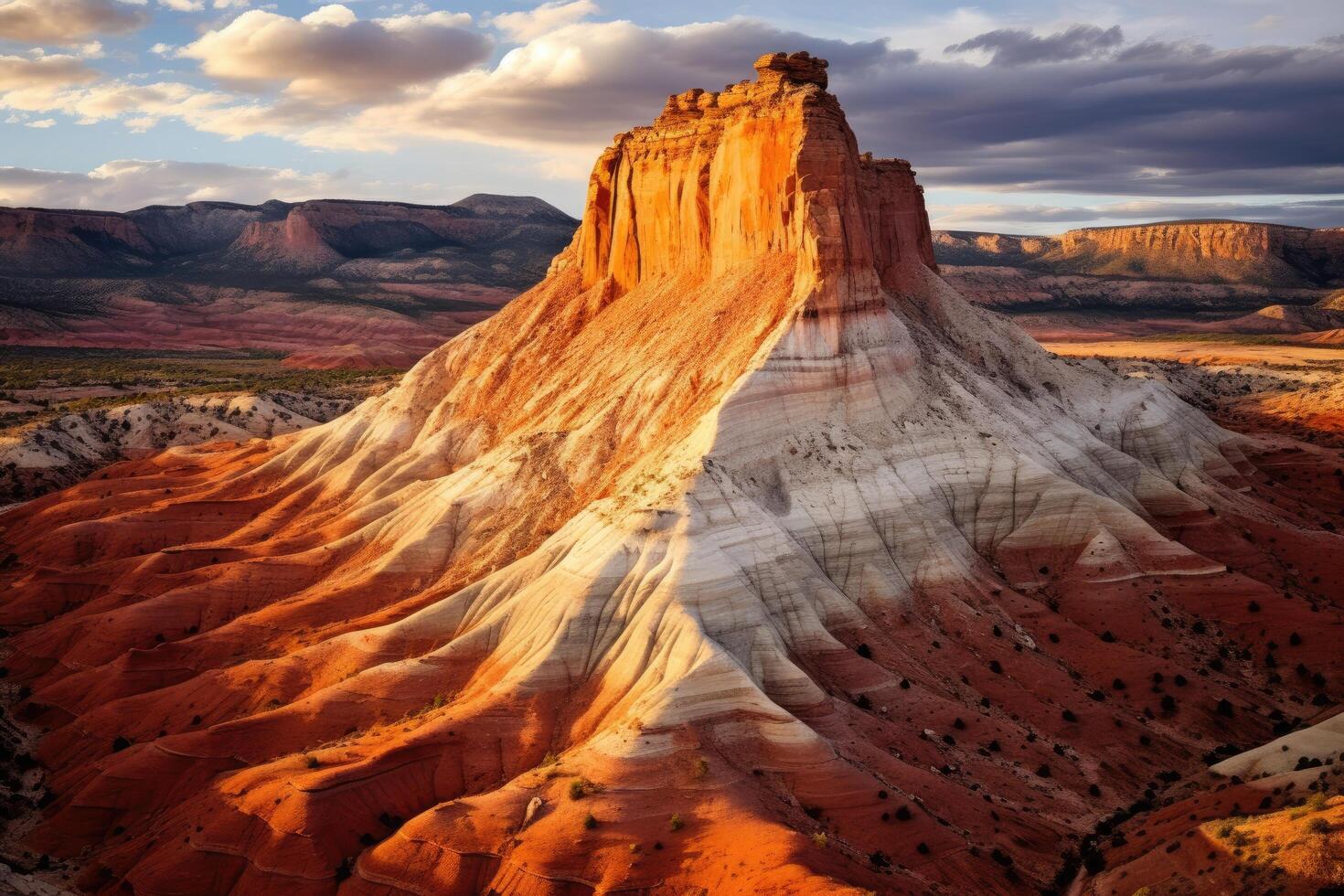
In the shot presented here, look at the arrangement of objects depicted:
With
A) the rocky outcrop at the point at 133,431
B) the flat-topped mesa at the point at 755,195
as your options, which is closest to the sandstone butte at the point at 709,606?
A: the flat-topped mesa at the point at 755,195

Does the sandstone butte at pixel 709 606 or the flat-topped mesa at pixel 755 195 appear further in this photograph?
the flat-topped mesa at pixel 755 195

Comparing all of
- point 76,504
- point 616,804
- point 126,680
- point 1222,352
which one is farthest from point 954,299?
point 1222,352

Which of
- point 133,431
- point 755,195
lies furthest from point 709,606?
point 133,431

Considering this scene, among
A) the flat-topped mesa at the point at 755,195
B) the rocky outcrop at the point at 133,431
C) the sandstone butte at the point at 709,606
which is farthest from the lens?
the rocky outcrop at the point at 133,431

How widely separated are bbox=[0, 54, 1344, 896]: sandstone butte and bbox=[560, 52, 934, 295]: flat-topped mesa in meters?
0.28

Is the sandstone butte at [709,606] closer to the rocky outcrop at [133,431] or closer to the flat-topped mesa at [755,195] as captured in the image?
the flat-topped mesa at [755,195]

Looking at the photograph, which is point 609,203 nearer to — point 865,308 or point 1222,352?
point 865,308

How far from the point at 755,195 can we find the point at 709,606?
26770 mm

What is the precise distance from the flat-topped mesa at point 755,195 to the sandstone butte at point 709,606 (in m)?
0.28

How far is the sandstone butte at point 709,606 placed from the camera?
35.3 metres

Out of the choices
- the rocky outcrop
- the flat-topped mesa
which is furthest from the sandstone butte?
the rocky outcrop

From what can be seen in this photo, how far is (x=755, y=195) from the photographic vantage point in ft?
195

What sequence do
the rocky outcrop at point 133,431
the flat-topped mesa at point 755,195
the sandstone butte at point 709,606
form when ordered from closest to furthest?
1. the sandstone butte at point 709,606
2. the flat-topped mesa at point 755,195
3. the rocky outcrop at point 133,431

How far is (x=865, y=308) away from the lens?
5681 centimetres
